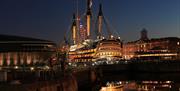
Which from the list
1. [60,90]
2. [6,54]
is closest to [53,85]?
[60,90]

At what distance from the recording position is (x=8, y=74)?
37844 millimetres

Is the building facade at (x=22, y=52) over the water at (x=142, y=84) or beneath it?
over

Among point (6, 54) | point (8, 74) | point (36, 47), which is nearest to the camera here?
point (8, 74)

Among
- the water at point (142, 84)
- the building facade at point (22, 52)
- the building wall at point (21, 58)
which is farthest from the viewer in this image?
the building facade at point (22, 52)

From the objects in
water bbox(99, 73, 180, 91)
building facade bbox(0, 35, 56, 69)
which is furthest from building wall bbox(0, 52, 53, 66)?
water bbox(99, 73, 180, 91)

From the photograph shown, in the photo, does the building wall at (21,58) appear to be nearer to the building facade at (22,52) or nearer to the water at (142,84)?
the building facade at (22,52)

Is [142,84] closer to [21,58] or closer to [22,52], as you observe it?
[21,58]

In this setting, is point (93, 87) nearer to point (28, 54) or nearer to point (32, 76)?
point (32, 76)

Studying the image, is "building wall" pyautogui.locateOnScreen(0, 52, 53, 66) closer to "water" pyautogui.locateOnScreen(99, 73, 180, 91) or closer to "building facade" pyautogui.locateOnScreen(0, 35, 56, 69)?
"building facade" pyautogui.locateOnScreen(0, 35, 56, 69)

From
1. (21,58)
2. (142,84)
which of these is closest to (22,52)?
(21,58)

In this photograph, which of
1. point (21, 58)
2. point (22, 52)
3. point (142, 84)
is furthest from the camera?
point (22, 52)

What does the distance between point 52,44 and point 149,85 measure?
48759mm

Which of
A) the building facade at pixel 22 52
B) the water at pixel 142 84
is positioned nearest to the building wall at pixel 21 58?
the building facade at pixel 22 52

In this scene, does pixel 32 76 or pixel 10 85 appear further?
pixel 32 76
